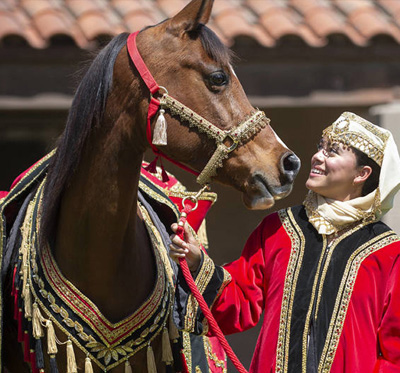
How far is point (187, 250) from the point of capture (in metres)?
2.72

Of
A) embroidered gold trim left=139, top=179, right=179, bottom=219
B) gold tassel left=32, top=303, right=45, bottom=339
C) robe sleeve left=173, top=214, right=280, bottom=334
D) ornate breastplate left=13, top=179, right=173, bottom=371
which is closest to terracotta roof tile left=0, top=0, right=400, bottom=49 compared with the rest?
embroidered gold trim left=139, top=179, right=179, bottom=219

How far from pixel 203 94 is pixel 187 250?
50 centimetres

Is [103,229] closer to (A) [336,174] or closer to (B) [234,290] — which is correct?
(B) [234,290]

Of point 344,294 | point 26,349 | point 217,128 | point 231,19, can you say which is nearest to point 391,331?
point 344,294

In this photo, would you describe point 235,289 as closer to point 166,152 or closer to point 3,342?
point 166,152

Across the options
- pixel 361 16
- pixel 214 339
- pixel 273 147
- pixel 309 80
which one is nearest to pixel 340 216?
pixel 273 147

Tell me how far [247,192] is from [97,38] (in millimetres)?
2462

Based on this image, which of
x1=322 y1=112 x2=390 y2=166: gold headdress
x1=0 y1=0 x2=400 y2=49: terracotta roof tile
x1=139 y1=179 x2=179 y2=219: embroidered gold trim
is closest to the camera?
x1=322 y1=112 x2=390 y2=166: gold headdress

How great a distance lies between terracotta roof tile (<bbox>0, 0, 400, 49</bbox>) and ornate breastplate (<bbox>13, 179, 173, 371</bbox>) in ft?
7.24

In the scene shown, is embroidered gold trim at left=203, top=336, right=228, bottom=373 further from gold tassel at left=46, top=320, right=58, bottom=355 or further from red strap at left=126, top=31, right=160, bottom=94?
red strap at left=126, top=31, right=160, bottom=94

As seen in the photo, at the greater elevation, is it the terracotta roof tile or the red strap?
the terracotta roof tile

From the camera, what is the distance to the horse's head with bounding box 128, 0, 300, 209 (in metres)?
2.60

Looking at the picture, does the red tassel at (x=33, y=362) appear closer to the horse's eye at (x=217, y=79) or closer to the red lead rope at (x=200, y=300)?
the red lead rope at (x=200, y=300)

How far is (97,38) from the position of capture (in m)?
4.79
